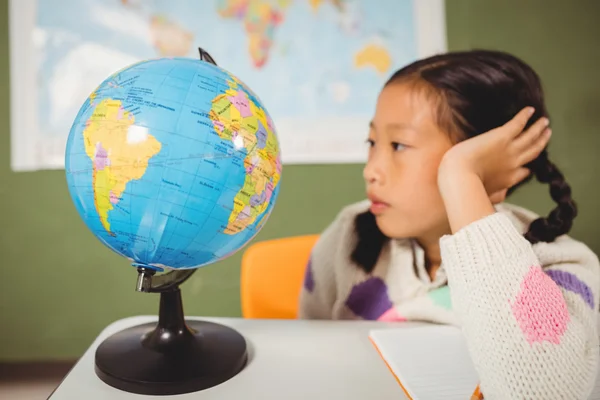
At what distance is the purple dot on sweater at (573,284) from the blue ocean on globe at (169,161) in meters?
0.53

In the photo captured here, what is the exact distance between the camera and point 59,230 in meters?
1.82

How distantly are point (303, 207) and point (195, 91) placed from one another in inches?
52.4

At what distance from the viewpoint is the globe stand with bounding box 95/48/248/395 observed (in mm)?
567

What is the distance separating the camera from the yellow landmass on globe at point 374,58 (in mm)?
1767

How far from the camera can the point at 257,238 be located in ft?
6.08

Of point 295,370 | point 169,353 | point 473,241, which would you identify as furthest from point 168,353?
point 473,241

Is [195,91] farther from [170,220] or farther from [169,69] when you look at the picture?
[170,220]

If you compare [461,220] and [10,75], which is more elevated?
[10,75]

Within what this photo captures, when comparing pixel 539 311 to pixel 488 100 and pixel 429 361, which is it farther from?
pixel 488 100

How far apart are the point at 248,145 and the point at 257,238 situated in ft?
4.35

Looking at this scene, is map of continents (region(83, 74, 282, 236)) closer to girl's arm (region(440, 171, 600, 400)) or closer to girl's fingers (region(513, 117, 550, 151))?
girl's arm (region(440, 171, 600, 400))

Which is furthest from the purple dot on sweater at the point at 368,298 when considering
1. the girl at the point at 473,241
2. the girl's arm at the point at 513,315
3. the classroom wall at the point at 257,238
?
the classroom wall at the point at 257,238

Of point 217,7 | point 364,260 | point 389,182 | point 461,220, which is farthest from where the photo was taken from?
point 217,7

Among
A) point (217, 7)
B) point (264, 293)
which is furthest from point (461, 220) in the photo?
point (217, 7)
